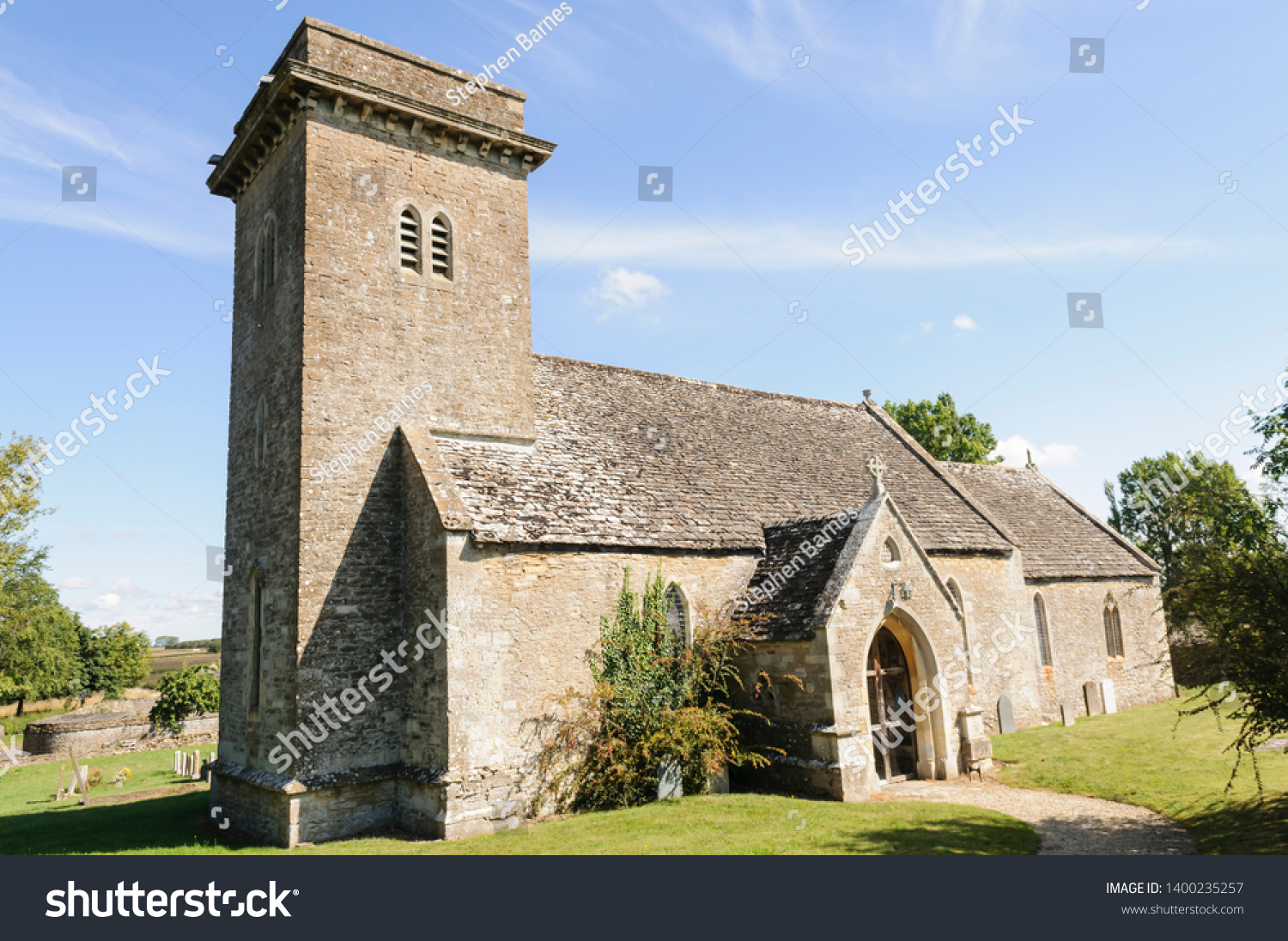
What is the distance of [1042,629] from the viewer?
1005 inches

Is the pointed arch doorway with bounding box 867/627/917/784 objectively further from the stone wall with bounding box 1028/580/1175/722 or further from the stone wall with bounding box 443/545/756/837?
the stone wall with bounding box 1028/580/1175/722

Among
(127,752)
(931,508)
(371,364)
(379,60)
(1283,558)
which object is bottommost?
(127,752)

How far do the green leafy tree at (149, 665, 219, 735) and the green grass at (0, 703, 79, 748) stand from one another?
14.4m

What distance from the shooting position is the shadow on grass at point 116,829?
1378cm

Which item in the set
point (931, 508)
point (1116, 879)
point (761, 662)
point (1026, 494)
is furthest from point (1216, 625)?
point (1026, 494)

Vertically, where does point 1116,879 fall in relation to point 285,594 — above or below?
below

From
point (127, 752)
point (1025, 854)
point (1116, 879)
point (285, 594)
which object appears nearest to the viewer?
point (1116, 879)

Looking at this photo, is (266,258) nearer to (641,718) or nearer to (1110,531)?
(641,718)

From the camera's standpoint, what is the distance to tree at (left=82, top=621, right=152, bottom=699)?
5972 centimetres

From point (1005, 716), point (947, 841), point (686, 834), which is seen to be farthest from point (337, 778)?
point (1005, 716)

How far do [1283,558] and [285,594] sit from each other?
53.6ft

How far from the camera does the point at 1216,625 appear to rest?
10.6m

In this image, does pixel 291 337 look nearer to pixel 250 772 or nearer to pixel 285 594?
pixel 285 594

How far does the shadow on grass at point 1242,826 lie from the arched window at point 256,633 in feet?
54.9
